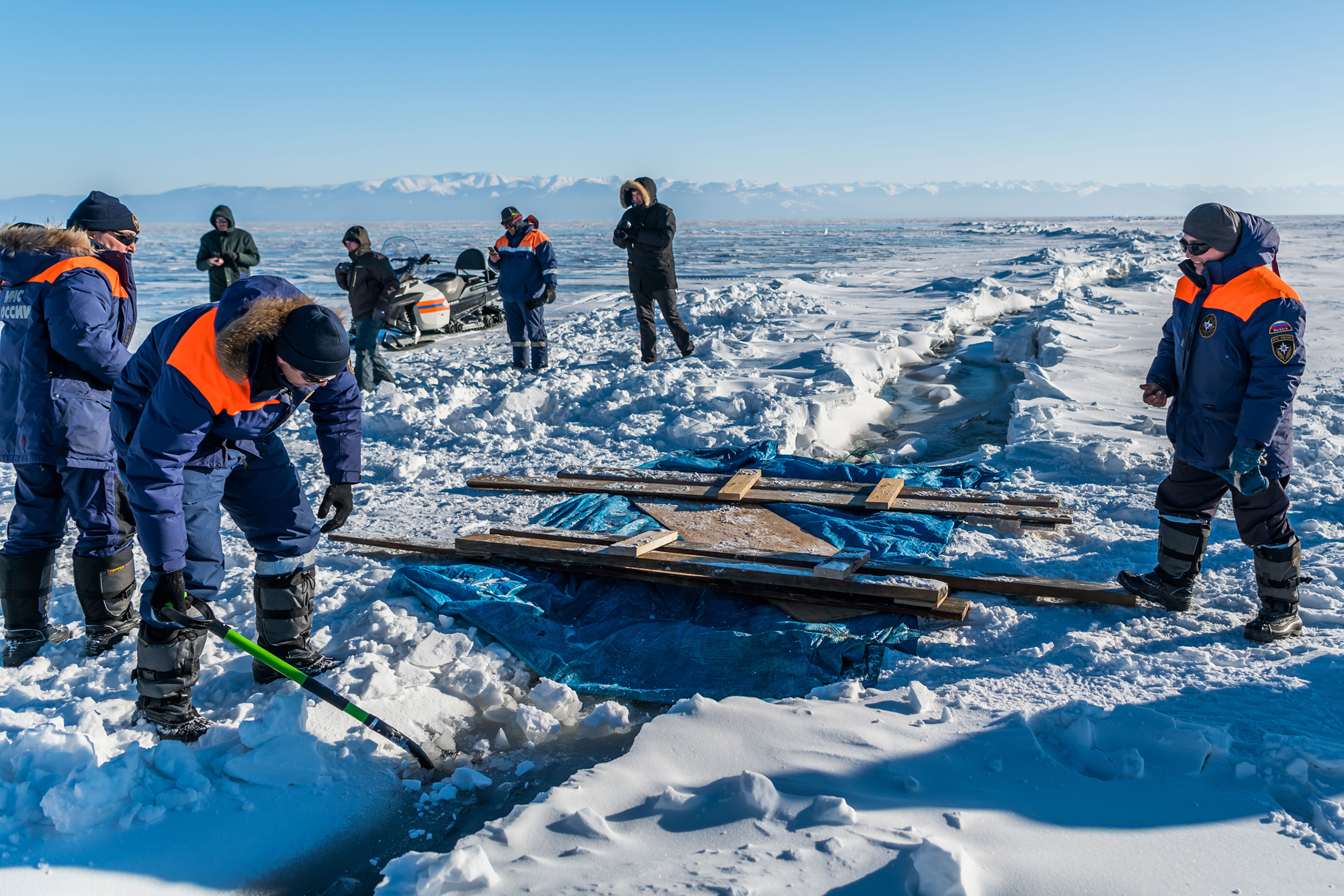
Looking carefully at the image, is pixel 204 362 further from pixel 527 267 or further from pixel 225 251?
pixel 225 251

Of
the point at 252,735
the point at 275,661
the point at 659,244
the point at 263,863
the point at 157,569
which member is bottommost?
the point at 263,863

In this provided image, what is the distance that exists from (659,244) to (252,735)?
6236 millimetres

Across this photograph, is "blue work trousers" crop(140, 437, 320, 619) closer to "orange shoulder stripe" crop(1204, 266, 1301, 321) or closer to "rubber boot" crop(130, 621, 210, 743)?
"rubber boot" crop(130, 621, 210, 743)

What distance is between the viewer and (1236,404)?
3.17 meters

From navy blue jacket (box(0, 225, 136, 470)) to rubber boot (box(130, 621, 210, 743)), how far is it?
98 cm

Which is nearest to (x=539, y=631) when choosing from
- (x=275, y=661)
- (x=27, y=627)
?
(x=275, y=661)

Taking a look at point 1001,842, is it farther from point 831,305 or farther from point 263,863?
point 831,305

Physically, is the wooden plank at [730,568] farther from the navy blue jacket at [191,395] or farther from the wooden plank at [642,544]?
the navy blue jacket at [191,395]

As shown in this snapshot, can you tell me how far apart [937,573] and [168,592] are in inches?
117

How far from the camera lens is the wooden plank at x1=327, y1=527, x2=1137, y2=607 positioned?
3.61 metres

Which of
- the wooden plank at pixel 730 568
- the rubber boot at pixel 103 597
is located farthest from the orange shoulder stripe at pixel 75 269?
the wooden plank at pixel 730 568

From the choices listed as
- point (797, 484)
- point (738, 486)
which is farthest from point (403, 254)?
point (797, 484)

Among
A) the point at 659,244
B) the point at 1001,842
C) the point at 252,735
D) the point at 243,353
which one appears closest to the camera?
the point at 1001,842

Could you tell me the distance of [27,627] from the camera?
11.4ft
